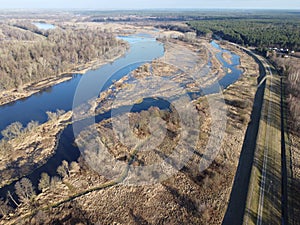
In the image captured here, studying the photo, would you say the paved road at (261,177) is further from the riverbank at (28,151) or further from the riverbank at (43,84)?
the riverbank at (43,84)

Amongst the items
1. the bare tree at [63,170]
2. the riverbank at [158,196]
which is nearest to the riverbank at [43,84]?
the bare tree at [63,170]

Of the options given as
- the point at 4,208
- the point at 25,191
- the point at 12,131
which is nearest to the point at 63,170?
the point at 25,191

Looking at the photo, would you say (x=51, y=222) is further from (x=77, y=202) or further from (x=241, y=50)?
(x=241, y=50)

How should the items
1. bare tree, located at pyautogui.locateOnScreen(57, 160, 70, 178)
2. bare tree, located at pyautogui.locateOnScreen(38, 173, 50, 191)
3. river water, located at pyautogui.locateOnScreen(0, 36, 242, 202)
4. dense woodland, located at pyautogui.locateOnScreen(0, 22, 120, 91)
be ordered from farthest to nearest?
dense woodland, located at pyautogui.locateOnScreen(0, 22, 120, 91) → river water, located at pyautogui.locateOnScreen(0, 36, 242, 202) → bare tree, located at pyautogui.locateOnScreen(57, 160, 70, 178) → bare tree, located at pyautogui.locateOnScreen(38, 173, 50, 191)

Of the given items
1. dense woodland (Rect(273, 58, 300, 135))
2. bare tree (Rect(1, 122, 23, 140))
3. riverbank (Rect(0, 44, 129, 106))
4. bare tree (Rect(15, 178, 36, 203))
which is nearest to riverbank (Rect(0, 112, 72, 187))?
bare tree (Rect(1, 122, 23, 140))

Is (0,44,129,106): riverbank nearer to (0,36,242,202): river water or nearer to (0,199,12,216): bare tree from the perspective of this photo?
(0,36,242,202): river water

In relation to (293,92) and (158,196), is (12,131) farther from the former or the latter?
(293,92)

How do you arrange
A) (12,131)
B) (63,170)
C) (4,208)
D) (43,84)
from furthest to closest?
1. (43,84)
2. (12,131)
3. (63,170)
4. (4,208)
